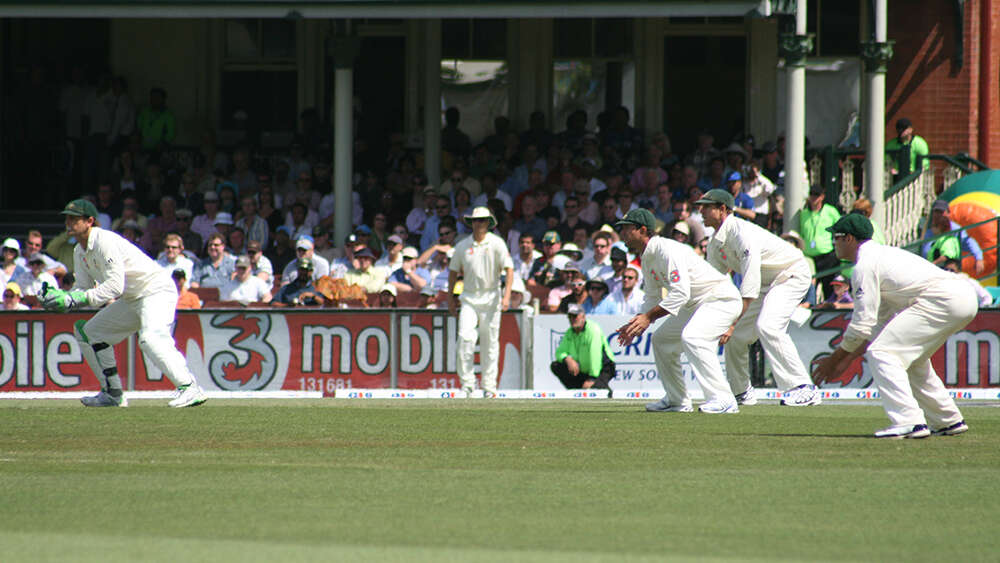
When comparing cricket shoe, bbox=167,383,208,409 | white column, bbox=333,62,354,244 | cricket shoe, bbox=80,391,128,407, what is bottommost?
cricket shoe, bbox=80,391,128,407

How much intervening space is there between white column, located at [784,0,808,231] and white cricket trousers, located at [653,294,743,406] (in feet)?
21.8

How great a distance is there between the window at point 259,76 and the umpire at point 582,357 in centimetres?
887

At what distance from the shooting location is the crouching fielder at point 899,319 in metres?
9.32

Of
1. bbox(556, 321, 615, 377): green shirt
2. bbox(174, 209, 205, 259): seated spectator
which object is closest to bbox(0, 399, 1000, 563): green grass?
bbox(556, 321, 615, 377): green shirt

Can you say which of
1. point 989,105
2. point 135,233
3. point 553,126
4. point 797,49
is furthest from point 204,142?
point 989,105

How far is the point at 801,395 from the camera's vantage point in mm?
12328

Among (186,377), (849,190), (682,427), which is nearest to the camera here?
(682,427)

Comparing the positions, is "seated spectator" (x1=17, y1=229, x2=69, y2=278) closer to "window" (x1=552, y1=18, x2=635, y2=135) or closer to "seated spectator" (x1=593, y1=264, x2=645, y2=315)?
"seated spectator" (x1=593, y1=264, x2=645, y2=315)

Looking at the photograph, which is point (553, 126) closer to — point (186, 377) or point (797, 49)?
point (797, 49)

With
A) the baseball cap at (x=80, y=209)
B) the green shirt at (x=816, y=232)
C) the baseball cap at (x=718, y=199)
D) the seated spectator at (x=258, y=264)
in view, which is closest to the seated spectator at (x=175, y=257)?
the seated spectator at (x=258, y=264)

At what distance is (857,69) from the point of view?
21984mm

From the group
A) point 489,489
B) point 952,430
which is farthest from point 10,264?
point 952,430

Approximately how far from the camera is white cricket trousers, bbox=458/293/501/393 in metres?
15.2

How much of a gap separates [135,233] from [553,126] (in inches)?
273
